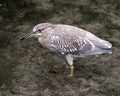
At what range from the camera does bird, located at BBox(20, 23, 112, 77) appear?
6133 mm

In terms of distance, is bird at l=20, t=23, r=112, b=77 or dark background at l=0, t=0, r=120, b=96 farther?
dark background at l=0, t=0, r=120, b=96

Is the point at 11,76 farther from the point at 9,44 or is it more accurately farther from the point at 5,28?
the point at 5,28

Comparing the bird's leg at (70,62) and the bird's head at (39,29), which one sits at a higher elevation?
the bird's head at (39,29)

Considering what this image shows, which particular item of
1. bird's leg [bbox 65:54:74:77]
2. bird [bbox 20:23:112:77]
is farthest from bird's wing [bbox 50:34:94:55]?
bird's leg [bbox 65:54:74:77]

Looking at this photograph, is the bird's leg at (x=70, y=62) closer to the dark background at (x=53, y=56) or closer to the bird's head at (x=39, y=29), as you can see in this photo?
the dark background at (x=53, y=56)

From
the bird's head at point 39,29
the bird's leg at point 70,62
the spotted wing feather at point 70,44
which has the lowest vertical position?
the bird's leg at point 70,62

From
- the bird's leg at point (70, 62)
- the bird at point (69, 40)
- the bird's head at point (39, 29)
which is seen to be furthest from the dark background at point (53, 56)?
the bird's head at point (39, 29)

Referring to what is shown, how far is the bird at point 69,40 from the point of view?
241 inches

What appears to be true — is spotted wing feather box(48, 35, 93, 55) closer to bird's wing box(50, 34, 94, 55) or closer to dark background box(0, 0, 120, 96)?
bird's wing box(50, 34, 94, 55)

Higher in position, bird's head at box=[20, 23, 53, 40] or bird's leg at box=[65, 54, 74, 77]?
bird's head at box=[20, 23, 53, 40]

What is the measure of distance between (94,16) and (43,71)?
2.60 m

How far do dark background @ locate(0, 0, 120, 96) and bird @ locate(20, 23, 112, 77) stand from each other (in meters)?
0.62

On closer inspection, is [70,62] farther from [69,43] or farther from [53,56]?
[53,56]

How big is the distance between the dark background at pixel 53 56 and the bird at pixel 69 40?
62cm
